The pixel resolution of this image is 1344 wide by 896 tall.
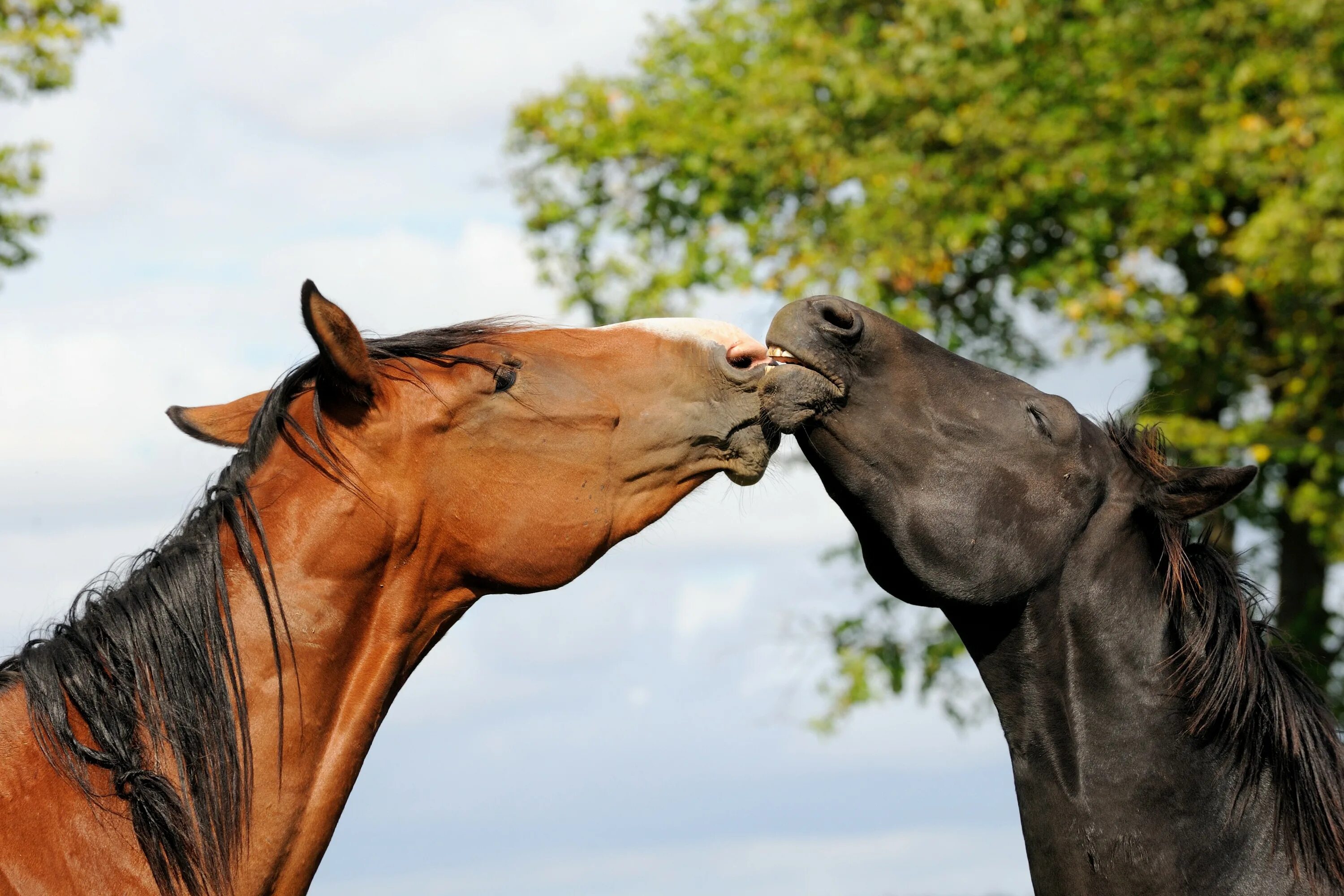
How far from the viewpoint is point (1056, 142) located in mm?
11352

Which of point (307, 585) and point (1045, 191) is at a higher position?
point (1045, 191)

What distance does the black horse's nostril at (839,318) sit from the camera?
354cm

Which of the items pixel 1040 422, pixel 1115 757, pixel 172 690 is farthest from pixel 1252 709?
pixel 172 690

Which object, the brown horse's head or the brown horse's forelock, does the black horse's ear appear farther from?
the brown horse's head

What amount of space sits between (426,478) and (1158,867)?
2077 mm

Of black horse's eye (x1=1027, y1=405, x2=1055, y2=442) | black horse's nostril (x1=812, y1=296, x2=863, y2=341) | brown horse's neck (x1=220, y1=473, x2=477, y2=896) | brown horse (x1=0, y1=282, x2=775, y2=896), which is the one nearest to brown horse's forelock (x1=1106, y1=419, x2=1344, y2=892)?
black horse's eye (x1=1027, y1=405, x2=1055, y2=442)

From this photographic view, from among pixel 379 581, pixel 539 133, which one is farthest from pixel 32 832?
pixel 539 133

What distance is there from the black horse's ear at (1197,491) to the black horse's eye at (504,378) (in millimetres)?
1750

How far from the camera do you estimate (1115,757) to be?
3.39 meters

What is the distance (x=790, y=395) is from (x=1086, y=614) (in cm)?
97

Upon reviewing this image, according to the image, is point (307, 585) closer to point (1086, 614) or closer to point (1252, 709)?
point (1086, 614)

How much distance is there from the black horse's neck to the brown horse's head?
2.96ft

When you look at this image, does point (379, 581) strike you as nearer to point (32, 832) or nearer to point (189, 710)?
point (189, 710)

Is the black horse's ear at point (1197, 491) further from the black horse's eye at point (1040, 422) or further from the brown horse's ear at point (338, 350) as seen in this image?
the brown horse's ear at point (338, 350)
